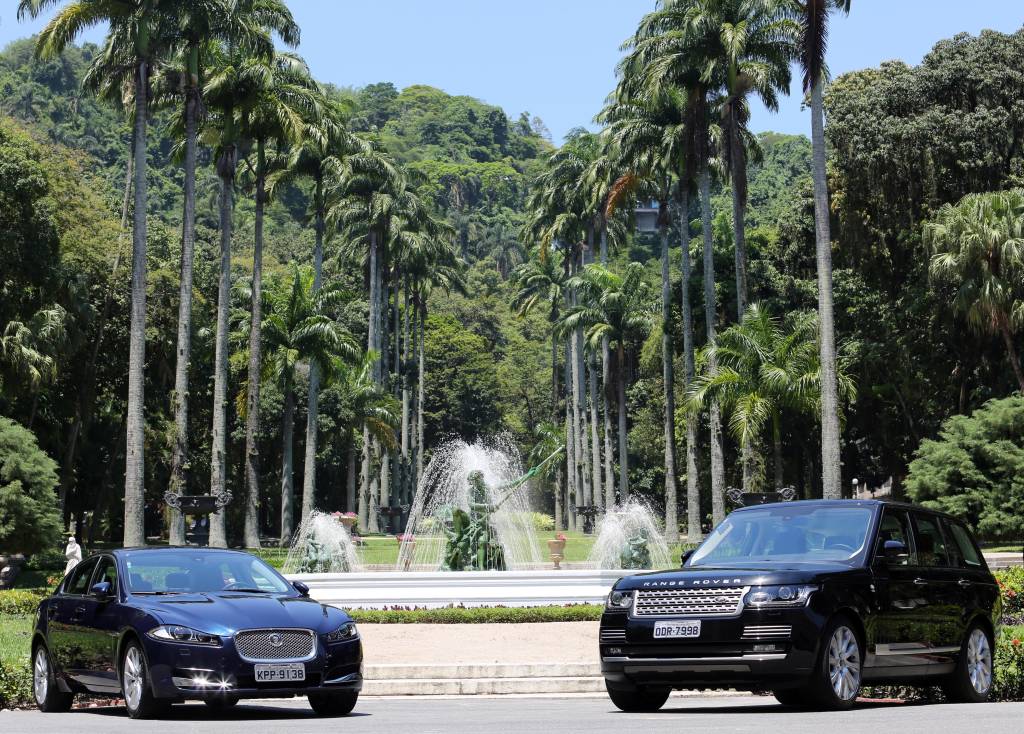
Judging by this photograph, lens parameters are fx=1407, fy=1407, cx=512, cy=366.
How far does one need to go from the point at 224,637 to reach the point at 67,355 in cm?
4020

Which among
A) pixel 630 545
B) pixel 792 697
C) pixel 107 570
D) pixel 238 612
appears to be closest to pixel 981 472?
pixel 630 545

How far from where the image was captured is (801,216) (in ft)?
198

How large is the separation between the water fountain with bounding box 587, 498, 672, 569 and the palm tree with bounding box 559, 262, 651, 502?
34.7m

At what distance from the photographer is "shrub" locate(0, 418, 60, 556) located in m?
35.5

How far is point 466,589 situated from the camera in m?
25.1

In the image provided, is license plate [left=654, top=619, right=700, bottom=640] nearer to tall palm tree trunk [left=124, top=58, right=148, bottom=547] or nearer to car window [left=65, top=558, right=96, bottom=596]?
car window [left=65, top=558, right=96, bottom=596]

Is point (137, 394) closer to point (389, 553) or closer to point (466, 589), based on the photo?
point (389, 553)

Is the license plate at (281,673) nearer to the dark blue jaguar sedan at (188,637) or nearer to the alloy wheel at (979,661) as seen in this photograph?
the dark blue jaguar sedan at (188,637)

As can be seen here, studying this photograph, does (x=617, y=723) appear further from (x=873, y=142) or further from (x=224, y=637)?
(x=873, y=142)

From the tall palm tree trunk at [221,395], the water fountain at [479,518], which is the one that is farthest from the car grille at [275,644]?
the tall palm tree trunk at [221,395]

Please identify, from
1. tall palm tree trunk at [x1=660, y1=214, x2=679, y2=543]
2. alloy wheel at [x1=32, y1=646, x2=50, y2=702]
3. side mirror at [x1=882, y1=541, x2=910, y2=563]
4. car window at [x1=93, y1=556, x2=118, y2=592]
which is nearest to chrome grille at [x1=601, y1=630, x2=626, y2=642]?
side mirror at [x1=882, y1=541, x2=910, y2=563]

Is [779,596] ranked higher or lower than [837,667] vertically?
higher

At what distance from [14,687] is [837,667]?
7.86 m

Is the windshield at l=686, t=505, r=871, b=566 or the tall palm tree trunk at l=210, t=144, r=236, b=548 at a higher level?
the tall palm tree trunk at l=210, t=144, r=236, b=548
